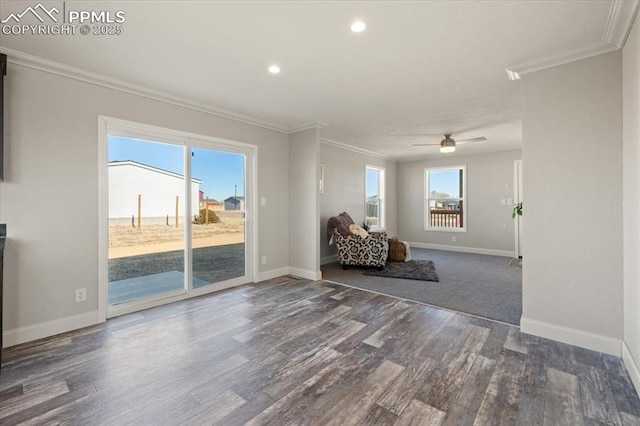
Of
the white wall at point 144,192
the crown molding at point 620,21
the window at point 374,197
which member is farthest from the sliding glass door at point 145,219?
the window at point 374,197

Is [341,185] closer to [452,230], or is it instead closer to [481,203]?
[452,230]

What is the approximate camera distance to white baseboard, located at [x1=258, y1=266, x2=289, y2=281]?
4.44m

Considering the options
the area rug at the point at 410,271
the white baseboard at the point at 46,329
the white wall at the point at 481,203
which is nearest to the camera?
the white baseboard at the point at 46,329

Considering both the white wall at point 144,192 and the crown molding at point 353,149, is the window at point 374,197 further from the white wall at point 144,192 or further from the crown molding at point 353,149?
the white wall at point 144,192

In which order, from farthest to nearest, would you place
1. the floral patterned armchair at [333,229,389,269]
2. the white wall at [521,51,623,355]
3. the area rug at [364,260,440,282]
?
the floral patterned armchair at [333,229,389,269] → the area rug at [364,260,440,282] → the white wall at [521,51,623,355]

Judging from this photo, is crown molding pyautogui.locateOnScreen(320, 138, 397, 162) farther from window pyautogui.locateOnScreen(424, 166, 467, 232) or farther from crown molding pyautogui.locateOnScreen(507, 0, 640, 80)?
crown molding pyautogui.locateOnScreen(507, 0, 640, 80)

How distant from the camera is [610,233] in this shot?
2.23 metres

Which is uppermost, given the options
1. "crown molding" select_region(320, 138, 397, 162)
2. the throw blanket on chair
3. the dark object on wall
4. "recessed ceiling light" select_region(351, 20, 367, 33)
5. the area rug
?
"crown molding" select_region(320, 138, 397, 162)

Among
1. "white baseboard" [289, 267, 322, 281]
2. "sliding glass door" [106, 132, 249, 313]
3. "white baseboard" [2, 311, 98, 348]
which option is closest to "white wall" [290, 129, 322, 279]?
"white baseboard" [289, 267, 322, 281]

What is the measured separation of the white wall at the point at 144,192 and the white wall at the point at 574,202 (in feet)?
12.2

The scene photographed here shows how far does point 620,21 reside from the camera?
1940 mm

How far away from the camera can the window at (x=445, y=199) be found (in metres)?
7.24

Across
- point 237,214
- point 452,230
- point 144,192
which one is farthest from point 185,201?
point 452,230

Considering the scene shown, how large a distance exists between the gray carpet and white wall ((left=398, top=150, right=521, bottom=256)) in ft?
3.30
